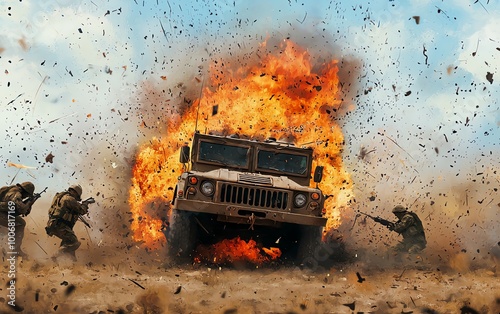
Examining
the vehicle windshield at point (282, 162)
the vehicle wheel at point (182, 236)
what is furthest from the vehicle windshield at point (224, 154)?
the vehicle wheel at point (182, 236)

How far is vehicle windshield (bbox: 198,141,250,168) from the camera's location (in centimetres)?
1259

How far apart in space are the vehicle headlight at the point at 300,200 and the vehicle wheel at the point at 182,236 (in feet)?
5.51

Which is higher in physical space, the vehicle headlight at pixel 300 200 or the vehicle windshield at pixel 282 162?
the vehicle windshield at pixel 282 162

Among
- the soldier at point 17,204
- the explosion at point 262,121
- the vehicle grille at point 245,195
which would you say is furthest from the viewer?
the explosion at point 262,121

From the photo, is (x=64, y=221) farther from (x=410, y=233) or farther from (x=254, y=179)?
(x=410, y=233)

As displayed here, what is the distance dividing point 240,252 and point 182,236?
125cm

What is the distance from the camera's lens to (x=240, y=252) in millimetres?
12414

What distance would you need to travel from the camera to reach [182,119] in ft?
54.9

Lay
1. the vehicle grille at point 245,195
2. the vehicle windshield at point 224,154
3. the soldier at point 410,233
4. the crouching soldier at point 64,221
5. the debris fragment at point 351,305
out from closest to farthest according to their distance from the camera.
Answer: the debris fragment at point 351,305 < the vehicle grille at point 245,195 < the vehicle windshield at point 224,154 < the crouching soldier at point 64,221 < the soldier at point 410,233

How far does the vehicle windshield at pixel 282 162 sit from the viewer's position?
12680 mm

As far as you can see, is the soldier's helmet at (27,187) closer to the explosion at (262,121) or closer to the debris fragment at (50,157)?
the explosion at (262,121)

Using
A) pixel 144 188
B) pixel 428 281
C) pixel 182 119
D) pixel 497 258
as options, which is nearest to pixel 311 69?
pixel 182 119

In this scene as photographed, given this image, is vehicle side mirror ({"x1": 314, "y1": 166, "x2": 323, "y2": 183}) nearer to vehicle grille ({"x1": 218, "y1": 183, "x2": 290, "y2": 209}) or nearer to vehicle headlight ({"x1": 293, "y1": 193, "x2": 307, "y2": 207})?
vehicle headlight ({"x1": 293, "y1": 193, "x2": 307, "y2": 207})

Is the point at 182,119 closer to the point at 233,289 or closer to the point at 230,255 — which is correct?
the point at 230,255
